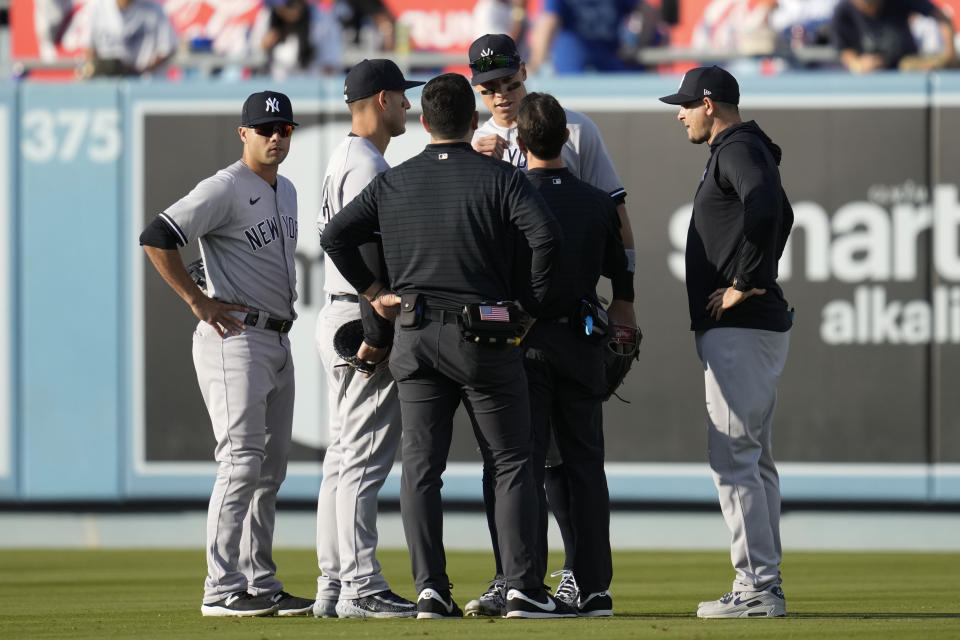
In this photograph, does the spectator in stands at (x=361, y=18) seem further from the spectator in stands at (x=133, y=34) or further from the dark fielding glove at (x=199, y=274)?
the dark fielding glove at (x=199, y=274)

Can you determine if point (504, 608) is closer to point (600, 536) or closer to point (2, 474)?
point (600, 536)

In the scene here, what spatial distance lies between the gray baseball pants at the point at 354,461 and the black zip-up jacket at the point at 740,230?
1278 mm

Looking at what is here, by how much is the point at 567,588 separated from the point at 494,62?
2.08 meters

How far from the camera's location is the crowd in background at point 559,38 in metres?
9.63

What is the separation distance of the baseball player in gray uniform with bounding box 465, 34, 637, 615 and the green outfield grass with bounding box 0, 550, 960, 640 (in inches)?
20.1

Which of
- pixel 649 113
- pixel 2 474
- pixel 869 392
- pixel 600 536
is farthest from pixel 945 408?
pixel 2 474

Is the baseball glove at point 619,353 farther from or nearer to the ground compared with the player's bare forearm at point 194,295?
nearer to the ground

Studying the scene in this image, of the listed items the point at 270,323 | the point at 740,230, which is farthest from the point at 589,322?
the point at 270,323

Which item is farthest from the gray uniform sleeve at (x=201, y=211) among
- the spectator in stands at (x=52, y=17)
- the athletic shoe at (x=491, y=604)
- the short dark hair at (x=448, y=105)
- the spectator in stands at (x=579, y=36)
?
the spectator in stands at (x=52, y=17)

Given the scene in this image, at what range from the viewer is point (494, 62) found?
5.39 metres

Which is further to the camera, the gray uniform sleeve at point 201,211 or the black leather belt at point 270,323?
the black leather belt at point 270,323

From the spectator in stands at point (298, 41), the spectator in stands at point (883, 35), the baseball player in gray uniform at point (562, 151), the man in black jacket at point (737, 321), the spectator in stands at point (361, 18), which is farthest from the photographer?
the spectator in stands at point (361, 18)

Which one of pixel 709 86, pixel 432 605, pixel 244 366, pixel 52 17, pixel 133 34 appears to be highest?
pixel 52 17

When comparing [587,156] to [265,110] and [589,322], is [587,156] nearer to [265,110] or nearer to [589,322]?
[589,322]
